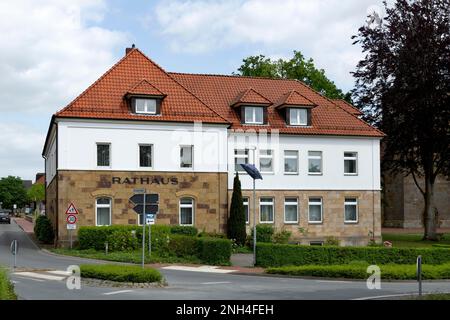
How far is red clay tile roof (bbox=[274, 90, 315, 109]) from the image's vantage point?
141 ft

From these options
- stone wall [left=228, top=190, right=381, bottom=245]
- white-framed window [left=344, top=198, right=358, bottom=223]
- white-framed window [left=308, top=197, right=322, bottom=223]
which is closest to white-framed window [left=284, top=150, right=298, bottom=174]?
stone wall [left=228, top=190, right=381, bottom=245]

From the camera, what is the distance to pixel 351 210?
43.7m

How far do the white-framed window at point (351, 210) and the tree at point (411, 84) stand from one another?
192 inches

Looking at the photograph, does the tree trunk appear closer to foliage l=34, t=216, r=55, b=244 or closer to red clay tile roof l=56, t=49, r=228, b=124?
red clay tile roof l=56, t=49, r=228, b=124

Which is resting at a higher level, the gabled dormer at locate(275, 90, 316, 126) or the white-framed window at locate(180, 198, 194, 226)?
the gabled dormer at locate(275, 90, 316, 126)

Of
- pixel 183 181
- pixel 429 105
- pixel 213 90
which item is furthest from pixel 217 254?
pixel 429 105

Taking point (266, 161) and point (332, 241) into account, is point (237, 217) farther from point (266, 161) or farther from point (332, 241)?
point (332, 241)

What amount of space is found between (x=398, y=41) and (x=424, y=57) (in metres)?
2.67

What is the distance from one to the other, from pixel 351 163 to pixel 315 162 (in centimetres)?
260

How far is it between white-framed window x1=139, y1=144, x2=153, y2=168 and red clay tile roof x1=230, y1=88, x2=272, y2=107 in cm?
674

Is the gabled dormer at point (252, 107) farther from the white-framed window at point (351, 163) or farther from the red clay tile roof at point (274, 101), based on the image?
the white-framed window at point (351, 163)

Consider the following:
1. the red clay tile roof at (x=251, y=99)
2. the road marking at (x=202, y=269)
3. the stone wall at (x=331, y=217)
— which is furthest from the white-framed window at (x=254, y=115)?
the road marking at (x=202, y=269)

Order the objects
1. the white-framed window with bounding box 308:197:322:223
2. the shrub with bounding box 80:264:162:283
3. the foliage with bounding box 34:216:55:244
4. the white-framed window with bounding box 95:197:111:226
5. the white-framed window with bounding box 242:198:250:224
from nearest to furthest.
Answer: the shrub with bounding box 80:264:162:283, the white-framed window with bounding box 95:197:111:226, the foliage with bounding box 34:216:55:244, the white-framed window with bounding box 242:198:250:224, the white-framed window with bounding box 308:197:322:223
